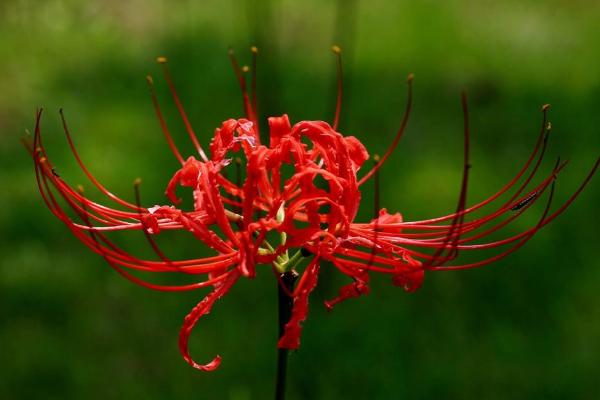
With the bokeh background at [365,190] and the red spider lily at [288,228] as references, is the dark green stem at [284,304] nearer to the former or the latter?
the red spider lily at [288,228]

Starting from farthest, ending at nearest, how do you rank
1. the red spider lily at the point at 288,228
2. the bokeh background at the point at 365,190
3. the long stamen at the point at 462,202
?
the bokeh background at the point at 365,190, the red spider lily at the point at 288,228, the long stamen at the point at 462,202

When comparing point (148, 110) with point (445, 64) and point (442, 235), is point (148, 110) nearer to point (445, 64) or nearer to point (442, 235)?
point (445, 64)

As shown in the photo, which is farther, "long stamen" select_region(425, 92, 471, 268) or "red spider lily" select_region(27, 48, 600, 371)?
"red spider lily" select_region(27, 48, 600, 371)

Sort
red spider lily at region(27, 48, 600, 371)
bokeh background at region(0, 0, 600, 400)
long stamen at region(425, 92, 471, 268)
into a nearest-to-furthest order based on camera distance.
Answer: long stamen at region(425, 92, 471, 268) → red spider lily at region(27, 48, 600, 371) → bokeh background at region(0, 0, 600, 400)

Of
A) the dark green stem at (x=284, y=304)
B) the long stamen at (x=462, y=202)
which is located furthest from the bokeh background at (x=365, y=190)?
the long stamen at (x=462, y=202)

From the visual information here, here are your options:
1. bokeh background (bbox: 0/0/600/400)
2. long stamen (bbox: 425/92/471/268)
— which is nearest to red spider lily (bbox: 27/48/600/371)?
long stamen (bbox: 425/92/471/268)

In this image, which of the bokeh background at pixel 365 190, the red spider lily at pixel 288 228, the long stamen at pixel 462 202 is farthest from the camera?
the bokeh background at pixel 365 190

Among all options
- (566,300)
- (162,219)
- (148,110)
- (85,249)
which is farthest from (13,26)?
(162,219)

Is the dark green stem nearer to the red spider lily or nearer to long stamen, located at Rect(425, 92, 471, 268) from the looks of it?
the red spider lily

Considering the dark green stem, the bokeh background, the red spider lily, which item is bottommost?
the bokeh background
